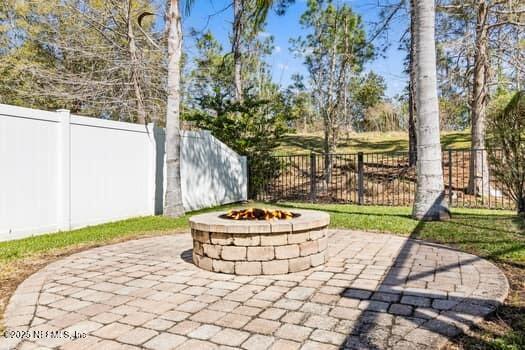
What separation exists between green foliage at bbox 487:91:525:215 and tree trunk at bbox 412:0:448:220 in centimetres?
98

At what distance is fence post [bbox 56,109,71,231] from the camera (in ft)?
19.2

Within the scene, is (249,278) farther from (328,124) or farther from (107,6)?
(107,6)

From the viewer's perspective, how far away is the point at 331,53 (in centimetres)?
1358

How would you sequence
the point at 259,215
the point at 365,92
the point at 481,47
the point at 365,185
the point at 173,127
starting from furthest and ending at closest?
1. the point at 365,92
2. the point at 365,185
3. the point at 481,47
4. the point at 173,127
5. the point at 259,215

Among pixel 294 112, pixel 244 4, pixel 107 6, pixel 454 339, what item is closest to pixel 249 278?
pixel 454 339

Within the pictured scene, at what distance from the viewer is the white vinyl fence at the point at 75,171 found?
5.21 metres

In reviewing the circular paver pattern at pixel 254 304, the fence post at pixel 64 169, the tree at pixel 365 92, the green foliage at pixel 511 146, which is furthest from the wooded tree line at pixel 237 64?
the circular paver pattern at pixel 254 304

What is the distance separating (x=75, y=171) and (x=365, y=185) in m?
9.19

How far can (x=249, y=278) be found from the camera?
3.56 metres

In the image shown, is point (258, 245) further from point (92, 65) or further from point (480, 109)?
point (92, 65)

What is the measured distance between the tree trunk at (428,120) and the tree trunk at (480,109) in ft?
10.9

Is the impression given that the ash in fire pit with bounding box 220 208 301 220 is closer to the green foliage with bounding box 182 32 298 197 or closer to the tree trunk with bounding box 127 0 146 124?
the green foliage with bounding box 182 32 298 197

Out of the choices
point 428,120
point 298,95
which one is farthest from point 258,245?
point 298,95

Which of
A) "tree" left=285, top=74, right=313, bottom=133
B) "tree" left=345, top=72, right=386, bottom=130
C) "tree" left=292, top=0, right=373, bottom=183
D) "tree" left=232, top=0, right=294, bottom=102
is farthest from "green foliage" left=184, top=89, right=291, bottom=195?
"tree" left=345, top=72, right=386, bottom=130
